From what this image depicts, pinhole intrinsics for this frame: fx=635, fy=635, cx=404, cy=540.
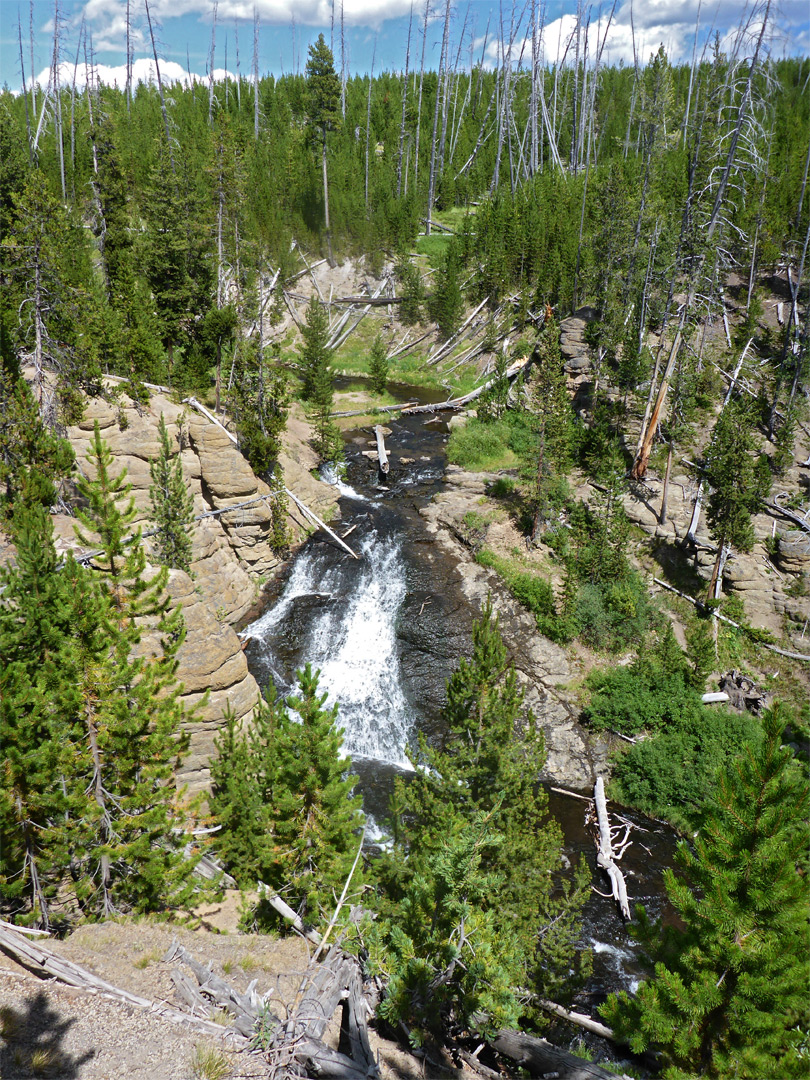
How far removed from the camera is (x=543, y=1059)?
8430 mm

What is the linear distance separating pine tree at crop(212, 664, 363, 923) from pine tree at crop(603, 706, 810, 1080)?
19.0 feet

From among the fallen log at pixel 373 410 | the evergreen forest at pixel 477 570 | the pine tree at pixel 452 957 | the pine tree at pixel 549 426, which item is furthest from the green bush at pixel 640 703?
the fallen log at pixel 373 410

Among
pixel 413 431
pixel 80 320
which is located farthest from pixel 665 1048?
pixel 413 431

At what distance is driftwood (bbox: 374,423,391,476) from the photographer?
29806 mm

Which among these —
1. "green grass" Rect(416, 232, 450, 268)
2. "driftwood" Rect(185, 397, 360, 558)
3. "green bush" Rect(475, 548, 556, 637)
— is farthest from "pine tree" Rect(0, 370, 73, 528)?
"green grass" Rect(416, 232, 450, 268)

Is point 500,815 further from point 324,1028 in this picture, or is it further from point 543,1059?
point 324,1028

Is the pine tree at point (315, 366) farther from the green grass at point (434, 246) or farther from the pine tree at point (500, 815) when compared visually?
the green grass at point (434, 246)

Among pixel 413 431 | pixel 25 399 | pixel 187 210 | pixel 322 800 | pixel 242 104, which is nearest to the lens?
pixel 322 800

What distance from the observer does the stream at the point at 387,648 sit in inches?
639

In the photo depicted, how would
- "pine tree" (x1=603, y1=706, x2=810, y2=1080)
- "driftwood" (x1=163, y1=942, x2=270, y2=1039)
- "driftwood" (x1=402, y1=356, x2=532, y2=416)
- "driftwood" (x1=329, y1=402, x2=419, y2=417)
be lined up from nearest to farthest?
"pine tree" (x1=603, y1=706, x2=810, y2=1080), "driftwood" (x1=163, y1=942, x2=270, y2=1039), "driftwood" (x1=329, y1=402, x2=419, y2=417), "driftwood" (x1=402, y1=356, x2=532, y2=416)

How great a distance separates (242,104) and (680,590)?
80.9 m

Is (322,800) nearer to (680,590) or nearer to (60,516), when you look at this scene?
(60,516)

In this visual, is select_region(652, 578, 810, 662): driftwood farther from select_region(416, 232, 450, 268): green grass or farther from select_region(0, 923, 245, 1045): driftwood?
select_region(416, 232, 450, 268): green grass

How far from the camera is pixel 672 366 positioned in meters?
25.3
